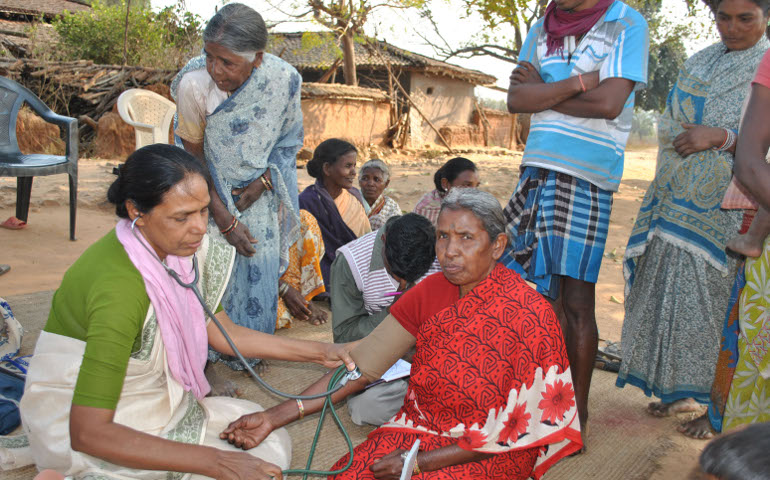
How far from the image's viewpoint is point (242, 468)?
1.85 metres

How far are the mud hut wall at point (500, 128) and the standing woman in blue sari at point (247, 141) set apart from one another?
19054 mm

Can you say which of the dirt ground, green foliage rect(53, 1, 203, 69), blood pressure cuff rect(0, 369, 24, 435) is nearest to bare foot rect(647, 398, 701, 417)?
the dirt ground

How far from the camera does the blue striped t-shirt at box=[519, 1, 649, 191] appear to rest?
2512 millimetres

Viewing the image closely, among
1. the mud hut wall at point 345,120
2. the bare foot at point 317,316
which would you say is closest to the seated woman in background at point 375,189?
the bare foot at point 317,316

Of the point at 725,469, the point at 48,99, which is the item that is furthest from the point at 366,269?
the point at 48,99

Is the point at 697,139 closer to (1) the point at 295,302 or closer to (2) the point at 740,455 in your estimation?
(2) the point at 740,455

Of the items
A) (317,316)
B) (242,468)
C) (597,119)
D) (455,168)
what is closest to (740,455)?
(242,468)

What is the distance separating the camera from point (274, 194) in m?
3.53

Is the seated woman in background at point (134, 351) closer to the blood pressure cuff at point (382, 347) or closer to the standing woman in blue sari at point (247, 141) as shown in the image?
the blood pressure cuff at point (382, 347)

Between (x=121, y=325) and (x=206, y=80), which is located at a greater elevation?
(x=206, y=80)

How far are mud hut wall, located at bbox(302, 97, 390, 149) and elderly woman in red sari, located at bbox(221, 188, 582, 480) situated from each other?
11570 millimetres

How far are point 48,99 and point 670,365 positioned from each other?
1186cm

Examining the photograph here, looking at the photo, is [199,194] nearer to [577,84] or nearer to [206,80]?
[206,80]

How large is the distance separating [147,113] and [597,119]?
17.7ft
